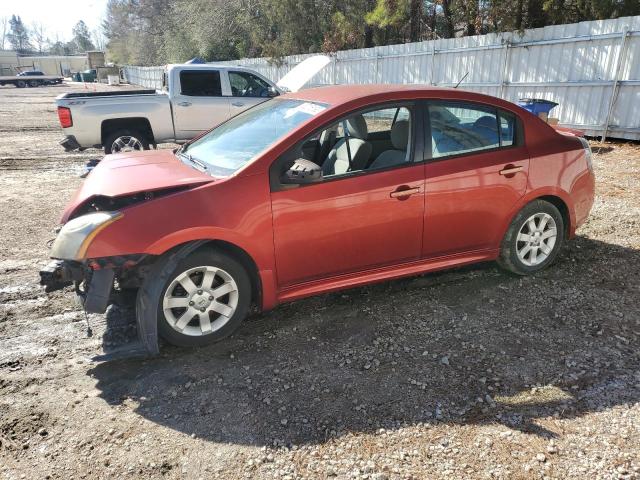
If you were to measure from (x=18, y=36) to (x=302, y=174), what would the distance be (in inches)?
7010

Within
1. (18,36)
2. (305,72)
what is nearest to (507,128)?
(305,72)

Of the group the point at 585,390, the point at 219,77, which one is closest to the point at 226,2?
the point at 219,77

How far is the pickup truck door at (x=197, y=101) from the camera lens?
969 centimetres

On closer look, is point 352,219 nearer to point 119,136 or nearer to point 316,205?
point 316,205

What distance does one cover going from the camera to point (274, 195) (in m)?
3.35

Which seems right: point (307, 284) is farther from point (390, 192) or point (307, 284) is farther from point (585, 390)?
point (585, 390)

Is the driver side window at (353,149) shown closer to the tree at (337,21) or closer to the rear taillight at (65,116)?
the rear taillight at (65,116)

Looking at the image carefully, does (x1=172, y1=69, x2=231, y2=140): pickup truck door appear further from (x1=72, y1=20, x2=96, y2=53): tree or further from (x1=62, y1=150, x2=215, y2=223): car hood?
(x1=72, y1=20, x2=96, y2=53): tree

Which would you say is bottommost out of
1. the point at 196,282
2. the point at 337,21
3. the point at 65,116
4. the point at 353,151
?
the point at 196,282

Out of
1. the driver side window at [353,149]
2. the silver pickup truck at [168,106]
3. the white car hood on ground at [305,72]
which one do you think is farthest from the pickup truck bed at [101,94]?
the driver side window at [353,149]

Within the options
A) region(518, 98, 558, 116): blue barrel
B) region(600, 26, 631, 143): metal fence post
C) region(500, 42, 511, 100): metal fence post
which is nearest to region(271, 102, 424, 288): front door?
region(518, 98, 558, 116): blue barrel

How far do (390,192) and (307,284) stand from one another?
3.05 feet

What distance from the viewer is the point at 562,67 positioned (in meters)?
11.4

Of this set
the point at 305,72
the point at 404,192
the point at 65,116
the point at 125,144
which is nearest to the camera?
the point at 404,192
